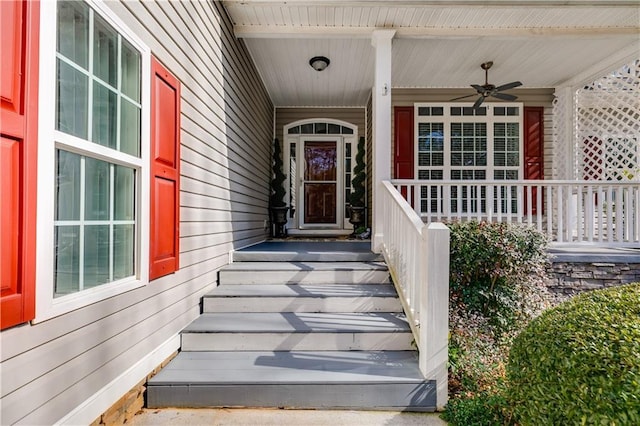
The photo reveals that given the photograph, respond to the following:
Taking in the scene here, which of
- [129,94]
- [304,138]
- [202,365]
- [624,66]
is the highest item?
[624,66]

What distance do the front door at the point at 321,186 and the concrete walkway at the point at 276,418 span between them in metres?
4.81

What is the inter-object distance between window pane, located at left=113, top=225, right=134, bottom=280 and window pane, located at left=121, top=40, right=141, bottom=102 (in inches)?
29.5

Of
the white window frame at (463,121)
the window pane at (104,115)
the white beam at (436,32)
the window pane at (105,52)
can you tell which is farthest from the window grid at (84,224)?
the white window frame at (463,121)

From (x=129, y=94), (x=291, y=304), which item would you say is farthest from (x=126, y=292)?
(x=291, y=304)

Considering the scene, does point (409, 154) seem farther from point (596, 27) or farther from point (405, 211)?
point (405, 211)

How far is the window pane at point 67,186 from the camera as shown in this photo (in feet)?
4.66

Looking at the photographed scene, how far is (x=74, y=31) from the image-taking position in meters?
1.49

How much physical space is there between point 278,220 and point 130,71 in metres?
4.34

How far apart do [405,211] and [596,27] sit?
3.46 m

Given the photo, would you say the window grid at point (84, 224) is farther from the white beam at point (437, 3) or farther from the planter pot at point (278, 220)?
the planter pot at point (278, 220)

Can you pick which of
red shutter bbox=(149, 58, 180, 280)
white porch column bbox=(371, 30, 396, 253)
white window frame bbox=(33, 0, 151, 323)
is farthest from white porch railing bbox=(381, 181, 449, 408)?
white window frame bbox=(33, 0, 151, 323)

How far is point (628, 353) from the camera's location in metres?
1.29

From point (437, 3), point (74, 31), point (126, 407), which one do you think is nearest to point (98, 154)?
point (74, 31)

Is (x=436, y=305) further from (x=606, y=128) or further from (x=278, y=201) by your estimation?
(x=606, y=128)
